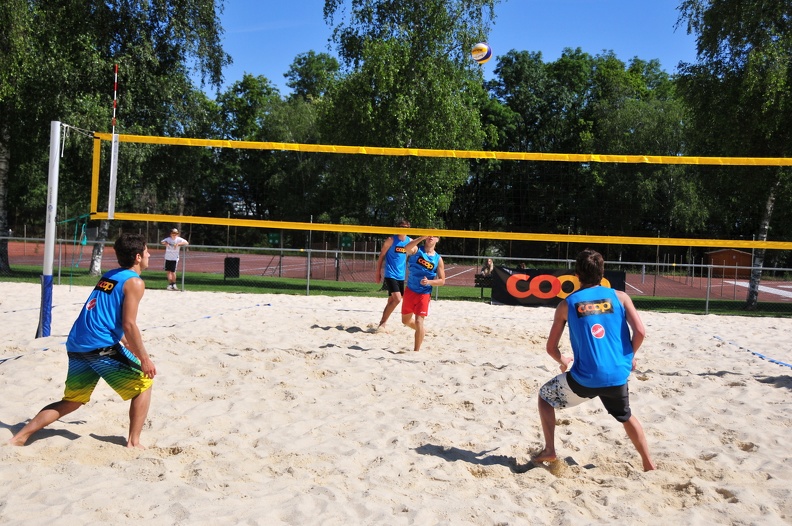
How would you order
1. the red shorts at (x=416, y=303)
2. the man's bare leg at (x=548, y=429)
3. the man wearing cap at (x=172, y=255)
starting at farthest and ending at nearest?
the man wearing cap at (x=172, y=255) → the red shorts at (x=416, y=303) → the man's bare leg at (x=548, y=429)

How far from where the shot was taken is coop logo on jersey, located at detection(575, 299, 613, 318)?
3516 mm

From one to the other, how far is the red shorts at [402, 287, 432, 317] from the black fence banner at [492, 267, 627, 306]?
22.1ft

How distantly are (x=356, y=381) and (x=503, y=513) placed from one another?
256cm

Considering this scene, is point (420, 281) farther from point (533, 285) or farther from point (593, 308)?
point (533, 285)

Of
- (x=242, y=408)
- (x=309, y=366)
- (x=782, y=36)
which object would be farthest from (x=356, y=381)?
(x=782, y=36)

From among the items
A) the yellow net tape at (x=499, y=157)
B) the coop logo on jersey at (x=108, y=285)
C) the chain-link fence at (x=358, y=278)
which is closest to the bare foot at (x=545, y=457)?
the coop logo on jersey at (x=108, y=285)

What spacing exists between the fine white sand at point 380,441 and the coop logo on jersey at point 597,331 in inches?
31.5

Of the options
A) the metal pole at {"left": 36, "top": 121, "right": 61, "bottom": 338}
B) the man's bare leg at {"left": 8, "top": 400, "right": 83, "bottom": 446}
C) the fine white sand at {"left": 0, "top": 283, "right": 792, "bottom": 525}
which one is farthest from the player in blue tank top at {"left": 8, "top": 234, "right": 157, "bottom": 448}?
the metal pole at {"left": 36, "top": 121, "right": 61, "bottom": 338}

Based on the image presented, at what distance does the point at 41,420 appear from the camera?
3.69 meters

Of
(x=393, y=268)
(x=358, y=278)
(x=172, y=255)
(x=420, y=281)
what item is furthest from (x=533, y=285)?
(x=358, y=278)

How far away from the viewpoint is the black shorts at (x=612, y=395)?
11.5 feet

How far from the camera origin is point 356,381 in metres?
5.50

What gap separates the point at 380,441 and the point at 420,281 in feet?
10.4

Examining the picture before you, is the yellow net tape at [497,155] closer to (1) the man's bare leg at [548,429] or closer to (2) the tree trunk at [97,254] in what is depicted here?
(1) the man's bare leg at [548,429]
